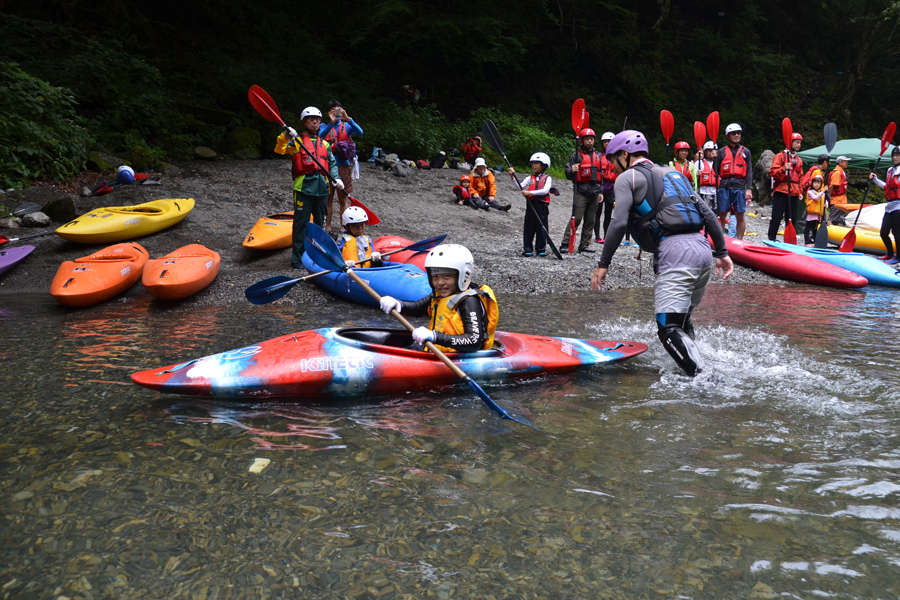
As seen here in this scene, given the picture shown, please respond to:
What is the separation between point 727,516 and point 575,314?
3.63 meters

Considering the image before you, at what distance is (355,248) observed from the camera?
6348 millimetres

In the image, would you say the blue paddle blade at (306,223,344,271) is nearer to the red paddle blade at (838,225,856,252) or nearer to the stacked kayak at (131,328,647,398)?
the stacked kayak at (131,328,647,398)

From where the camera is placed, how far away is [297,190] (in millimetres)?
6707

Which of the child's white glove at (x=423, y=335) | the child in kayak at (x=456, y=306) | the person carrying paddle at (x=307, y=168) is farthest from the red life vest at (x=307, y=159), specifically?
the child's white glove at (x=423, y=335)

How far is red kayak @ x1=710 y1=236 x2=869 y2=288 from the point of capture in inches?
287

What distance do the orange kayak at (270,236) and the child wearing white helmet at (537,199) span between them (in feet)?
10.3

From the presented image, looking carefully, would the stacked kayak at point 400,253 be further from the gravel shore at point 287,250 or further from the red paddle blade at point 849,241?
the red paddle blade at point 849,241

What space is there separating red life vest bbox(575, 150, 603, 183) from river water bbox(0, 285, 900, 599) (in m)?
4.44

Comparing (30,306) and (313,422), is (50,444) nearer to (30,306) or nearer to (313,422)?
(313,422)

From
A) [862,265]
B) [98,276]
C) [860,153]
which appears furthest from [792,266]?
[860,153]

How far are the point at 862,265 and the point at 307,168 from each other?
6991mm

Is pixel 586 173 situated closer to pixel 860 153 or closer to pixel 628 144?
pixel 628 144

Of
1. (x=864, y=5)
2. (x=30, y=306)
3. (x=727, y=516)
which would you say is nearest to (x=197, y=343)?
(x=30, y=306)

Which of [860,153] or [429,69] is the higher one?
[429,69]
